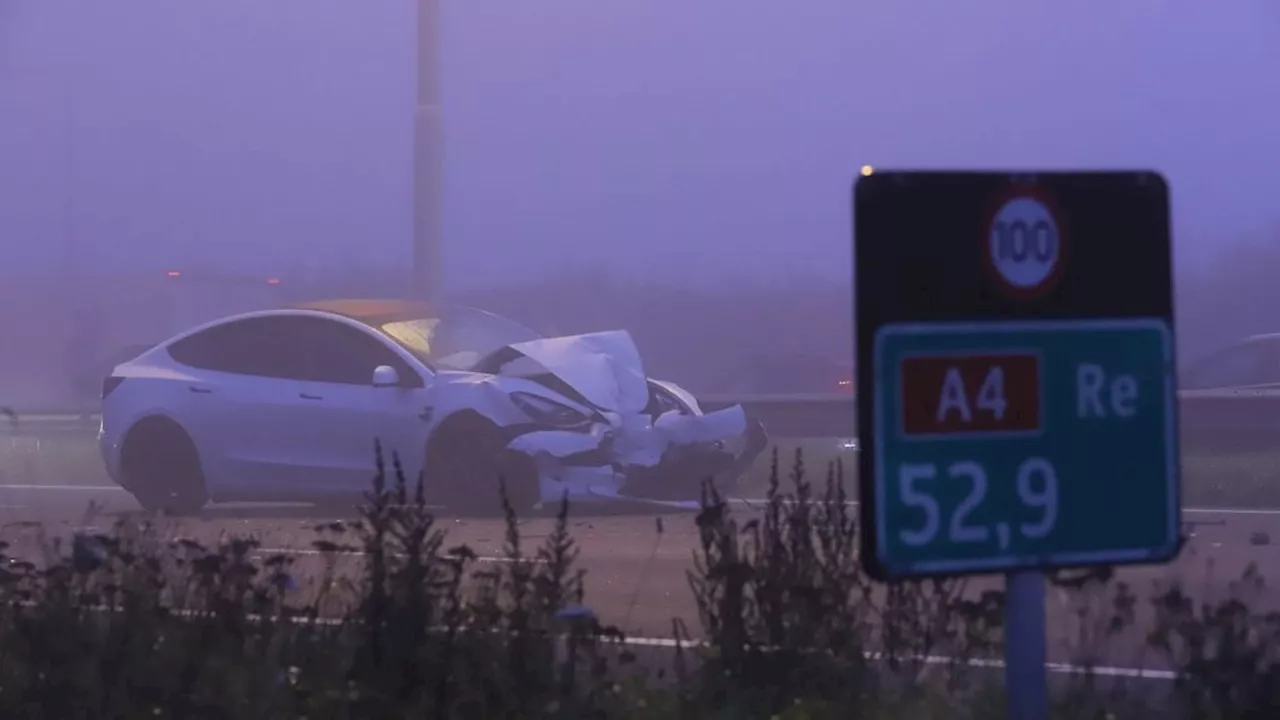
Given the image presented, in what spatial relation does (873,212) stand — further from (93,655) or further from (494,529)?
(494,529)

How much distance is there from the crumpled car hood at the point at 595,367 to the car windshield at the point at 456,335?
23 cm

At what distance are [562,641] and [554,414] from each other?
7.10 m

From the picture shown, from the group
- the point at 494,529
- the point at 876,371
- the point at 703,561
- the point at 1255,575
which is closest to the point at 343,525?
the point at 703,561

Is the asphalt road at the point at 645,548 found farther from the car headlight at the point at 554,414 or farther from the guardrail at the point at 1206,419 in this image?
the guardrail at the point at 1206,419

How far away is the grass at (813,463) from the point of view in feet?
38.6

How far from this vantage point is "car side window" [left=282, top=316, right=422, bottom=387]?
12602 mm

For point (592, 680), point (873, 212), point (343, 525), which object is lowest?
point (592, 680)

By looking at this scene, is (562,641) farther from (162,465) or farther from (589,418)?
(162,465)

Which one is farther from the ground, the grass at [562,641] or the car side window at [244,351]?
the car side window at [244,351]

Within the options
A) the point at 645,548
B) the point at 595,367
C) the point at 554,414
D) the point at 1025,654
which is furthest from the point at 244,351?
the point at 1025,654

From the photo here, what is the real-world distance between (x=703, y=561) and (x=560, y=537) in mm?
531

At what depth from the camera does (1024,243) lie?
3025 millimetres

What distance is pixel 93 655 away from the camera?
5.08m

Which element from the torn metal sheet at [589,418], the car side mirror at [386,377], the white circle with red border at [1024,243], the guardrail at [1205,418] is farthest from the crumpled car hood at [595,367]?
the white circle with red border at [1024,243]
